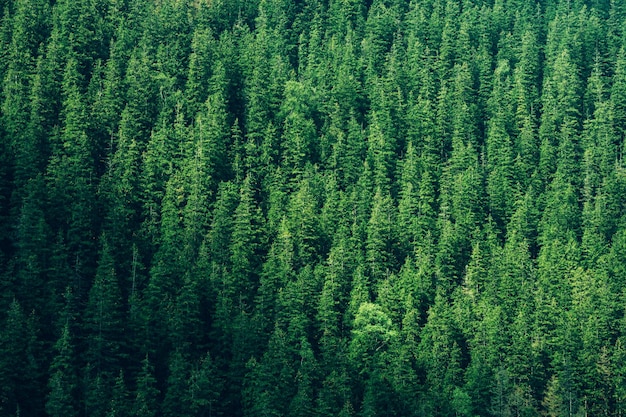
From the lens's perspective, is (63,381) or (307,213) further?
(307,213)

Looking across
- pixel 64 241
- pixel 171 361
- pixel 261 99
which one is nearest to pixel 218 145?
pixel 261 99

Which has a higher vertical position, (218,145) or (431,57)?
(431,57)

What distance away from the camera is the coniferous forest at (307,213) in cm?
10206

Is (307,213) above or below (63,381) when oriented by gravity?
above

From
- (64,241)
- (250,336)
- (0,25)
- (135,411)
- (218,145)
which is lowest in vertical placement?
(135,411)

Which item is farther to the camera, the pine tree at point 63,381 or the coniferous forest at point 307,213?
the coniferous forest at point 307,213

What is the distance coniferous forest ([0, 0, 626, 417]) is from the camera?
10206cm

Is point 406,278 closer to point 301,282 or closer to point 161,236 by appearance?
point 301,282

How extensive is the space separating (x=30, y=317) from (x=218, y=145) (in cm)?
3610

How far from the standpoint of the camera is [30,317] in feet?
331

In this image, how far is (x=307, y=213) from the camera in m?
121

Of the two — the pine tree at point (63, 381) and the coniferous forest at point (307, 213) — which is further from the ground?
the coniferous forest at point (307, 213)

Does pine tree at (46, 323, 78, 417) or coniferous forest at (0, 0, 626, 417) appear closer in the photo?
pine tree at (46, 323, 78, 417)

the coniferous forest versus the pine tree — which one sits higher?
the coniferous forest
